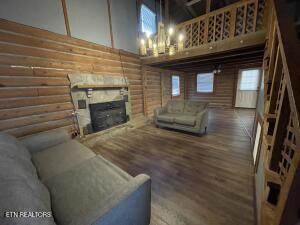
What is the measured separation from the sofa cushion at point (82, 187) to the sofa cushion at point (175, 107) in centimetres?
322

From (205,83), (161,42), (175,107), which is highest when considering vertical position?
(161,42)

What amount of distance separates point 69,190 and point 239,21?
4396 mm

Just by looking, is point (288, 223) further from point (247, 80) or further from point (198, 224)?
point (247, 80)

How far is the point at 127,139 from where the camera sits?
3551mm

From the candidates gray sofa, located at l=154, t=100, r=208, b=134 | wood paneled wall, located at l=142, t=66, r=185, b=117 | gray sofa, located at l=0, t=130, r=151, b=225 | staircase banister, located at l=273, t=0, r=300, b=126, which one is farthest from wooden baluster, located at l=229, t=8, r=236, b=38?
gray sofa, located at l=0, t=130, r=151, b=225

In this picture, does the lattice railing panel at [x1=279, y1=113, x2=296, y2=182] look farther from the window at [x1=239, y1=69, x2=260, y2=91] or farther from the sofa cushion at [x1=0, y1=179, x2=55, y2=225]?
the window at [x1=239, y1=69, x2=260, y2=91]

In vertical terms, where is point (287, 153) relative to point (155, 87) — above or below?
below

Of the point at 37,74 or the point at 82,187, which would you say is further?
the point at 37,74

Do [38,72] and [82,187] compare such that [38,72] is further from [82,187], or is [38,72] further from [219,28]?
[219,28]

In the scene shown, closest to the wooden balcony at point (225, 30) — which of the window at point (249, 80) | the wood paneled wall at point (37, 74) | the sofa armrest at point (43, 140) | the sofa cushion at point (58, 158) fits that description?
the wood paneled wall at point (37, 74)

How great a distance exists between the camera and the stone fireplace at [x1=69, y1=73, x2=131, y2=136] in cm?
302

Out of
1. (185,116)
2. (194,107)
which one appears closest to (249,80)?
(194,107)

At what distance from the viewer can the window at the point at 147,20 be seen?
15.3ft

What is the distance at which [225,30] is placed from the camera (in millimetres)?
3193
